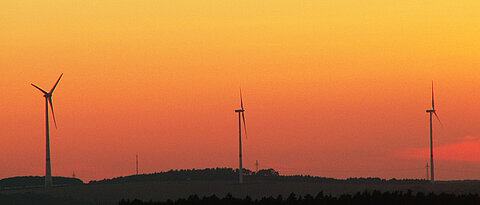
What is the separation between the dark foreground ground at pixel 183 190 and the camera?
140 metres

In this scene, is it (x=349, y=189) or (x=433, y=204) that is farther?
(x=349, y=189)

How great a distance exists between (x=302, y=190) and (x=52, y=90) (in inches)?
1489

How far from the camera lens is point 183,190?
151500 millimetres

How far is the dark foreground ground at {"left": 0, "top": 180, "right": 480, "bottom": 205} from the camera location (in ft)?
461

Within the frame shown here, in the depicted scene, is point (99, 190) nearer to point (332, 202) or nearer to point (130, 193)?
point (130, 193)

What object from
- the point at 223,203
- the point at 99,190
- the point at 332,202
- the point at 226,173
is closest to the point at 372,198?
the point at 332,202

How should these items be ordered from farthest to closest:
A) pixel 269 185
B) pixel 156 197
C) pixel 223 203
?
pixel 269 185 → pixel 156 197 → pixel 223 203

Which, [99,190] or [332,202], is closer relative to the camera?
[332,202]

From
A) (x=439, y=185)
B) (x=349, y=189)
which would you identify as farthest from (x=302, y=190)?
(x=439, y=185)

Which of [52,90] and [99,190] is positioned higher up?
[52,90]

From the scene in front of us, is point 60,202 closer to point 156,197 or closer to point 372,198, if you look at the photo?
point 156,197

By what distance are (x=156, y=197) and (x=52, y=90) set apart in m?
21.1

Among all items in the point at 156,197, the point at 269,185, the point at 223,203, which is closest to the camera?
the point at 223,203

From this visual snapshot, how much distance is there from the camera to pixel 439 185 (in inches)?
5812
